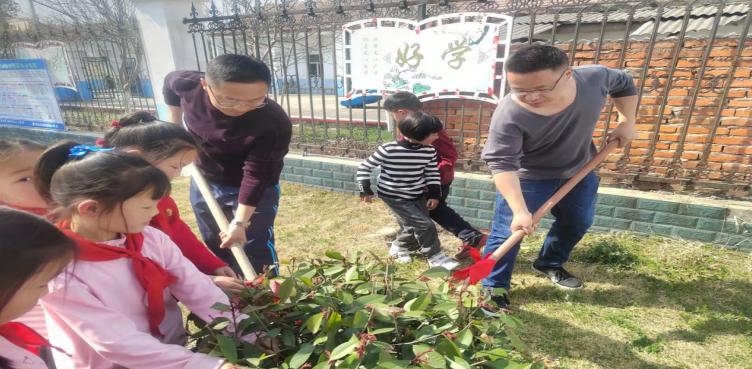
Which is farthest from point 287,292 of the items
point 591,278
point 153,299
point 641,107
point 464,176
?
point 641,107

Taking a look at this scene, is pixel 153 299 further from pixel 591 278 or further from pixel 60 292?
pixel 591 278

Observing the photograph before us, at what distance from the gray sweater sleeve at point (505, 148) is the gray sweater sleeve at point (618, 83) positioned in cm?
65

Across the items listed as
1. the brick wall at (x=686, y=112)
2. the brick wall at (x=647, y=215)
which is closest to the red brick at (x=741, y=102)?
the brick wall at (x=686, y=112)

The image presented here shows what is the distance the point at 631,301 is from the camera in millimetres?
2689

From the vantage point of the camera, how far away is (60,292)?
1.05 m

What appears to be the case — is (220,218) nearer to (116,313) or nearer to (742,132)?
→ (116,313)

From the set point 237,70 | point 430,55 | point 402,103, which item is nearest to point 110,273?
point 237,70

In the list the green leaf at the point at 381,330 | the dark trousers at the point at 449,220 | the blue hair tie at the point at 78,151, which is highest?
the blue hair tie at the point at 78,151

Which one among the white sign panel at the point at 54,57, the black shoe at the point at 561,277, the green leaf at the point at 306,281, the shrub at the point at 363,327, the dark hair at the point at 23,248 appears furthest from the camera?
the white sign panel at the point at 54,57

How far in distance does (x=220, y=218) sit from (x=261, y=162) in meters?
0.32

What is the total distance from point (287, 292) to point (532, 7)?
3123 millimetres

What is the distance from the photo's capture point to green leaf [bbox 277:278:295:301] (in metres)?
1.12

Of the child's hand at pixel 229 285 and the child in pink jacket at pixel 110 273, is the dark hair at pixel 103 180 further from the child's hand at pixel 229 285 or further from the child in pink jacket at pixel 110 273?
the child's hand at pixel 229 285

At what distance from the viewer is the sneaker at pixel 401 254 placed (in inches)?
130
